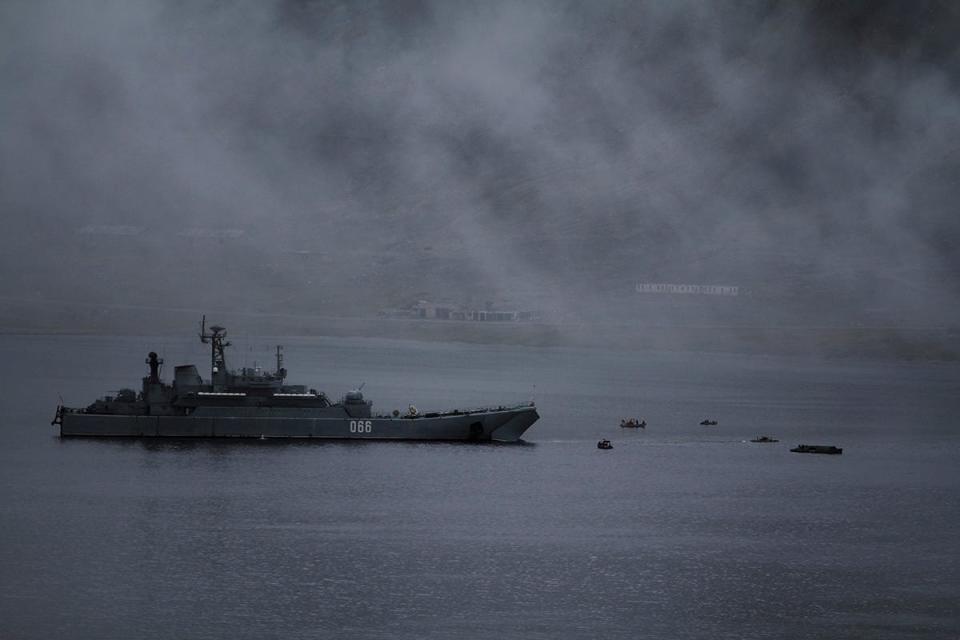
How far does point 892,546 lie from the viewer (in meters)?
60.5

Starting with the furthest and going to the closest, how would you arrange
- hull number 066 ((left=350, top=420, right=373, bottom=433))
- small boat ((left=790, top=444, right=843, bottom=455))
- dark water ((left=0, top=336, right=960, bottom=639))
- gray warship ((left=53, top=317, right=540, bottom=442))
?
1. small boat ((left=790, top=444, right=843, bottom=455))
2. hull number 066 ((left=350, top=420, right=373, bottom=433))
3. gray warship ((left=53, top=317, right=540, bottom=442))
4. dark water ((left=0, top=336, right=960, bottom=639))

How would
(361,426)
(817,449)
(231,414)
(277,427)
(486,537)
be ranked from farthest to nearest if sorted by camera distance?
(817,449)
(361,426)
(277,427)
(231,414)
(486,537)

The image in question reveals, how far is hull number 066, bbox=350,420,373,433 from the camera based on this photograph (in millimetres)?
83812

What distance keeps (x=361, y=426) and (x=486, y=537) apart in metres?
25.1

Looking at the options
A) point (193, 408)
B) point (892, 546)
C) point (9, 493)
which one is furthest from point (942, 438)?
point (9, 493)

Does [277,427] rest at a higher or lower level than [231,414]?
lower

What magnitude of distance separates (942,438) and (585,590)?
59.1m

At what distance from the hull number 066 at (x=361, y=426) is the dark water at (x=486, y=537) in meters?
1.20

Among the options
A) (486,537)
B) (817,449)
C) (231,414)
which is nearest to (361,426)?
(231,414)

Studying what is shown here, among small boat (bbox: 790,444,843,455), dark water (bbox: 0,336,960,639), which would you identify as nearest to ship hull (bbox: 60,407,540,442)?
dark water (bbox: 0,336,960,639)

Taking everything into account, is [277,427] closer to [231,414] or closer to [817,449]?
[231,414]

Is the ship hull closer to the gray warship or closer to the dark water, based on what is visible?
the gray warship

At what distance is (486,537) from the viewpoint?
198ft

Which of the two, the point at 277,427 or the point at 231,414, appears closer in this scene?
the point at 231,414
